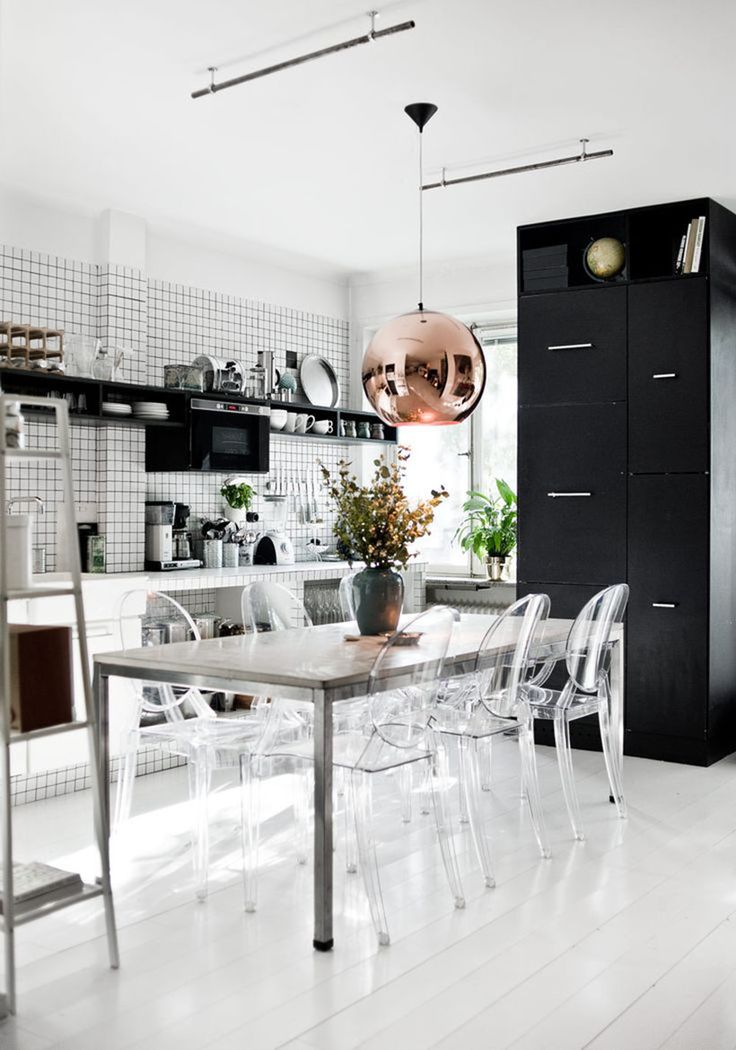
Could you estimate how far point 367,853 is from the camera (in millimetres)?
3152

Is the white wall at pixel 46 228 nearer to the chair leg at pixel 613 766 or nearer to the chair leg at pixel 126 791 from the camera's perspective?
the chair leg at pixel 126 791

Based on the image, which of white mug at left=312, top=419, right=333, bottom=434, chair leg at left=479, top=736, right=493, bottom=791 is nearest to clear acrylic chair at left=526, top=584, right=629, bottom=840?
chair leg at left=479, top=736, right=493, bottom=791

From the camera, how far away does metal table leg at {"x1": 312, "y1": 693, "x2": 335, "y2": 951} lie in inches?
115

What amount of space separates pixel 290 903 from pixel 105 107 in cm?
289

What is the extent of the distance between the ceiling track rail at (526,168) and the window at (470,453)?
1.85 metres

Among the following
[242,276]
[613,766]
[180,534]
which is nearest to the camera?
[613,766]

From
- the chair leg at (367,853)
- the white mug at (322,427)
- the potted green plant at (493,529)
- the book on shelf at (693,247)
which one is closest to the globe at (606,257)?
the book on shelf at (693,247)

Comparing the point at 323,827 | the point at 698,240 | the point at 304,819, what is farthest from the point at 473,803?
the point at 698,240

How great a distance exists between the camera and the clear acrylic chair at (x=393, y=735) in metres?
3.16

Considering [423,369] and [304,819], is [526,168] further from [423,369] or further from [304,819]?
[304,819]

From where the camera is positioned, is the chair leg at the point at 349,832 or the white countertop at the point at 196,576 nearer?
the chair leg at the point at 349,832

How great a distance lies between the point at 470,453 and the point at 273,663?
12.4ft

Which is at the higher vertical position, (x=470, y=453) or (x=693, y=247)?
(x=693, y=247)

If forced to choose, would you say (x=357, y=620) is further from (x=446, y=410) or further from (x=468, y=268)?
(x=468, y=268)
